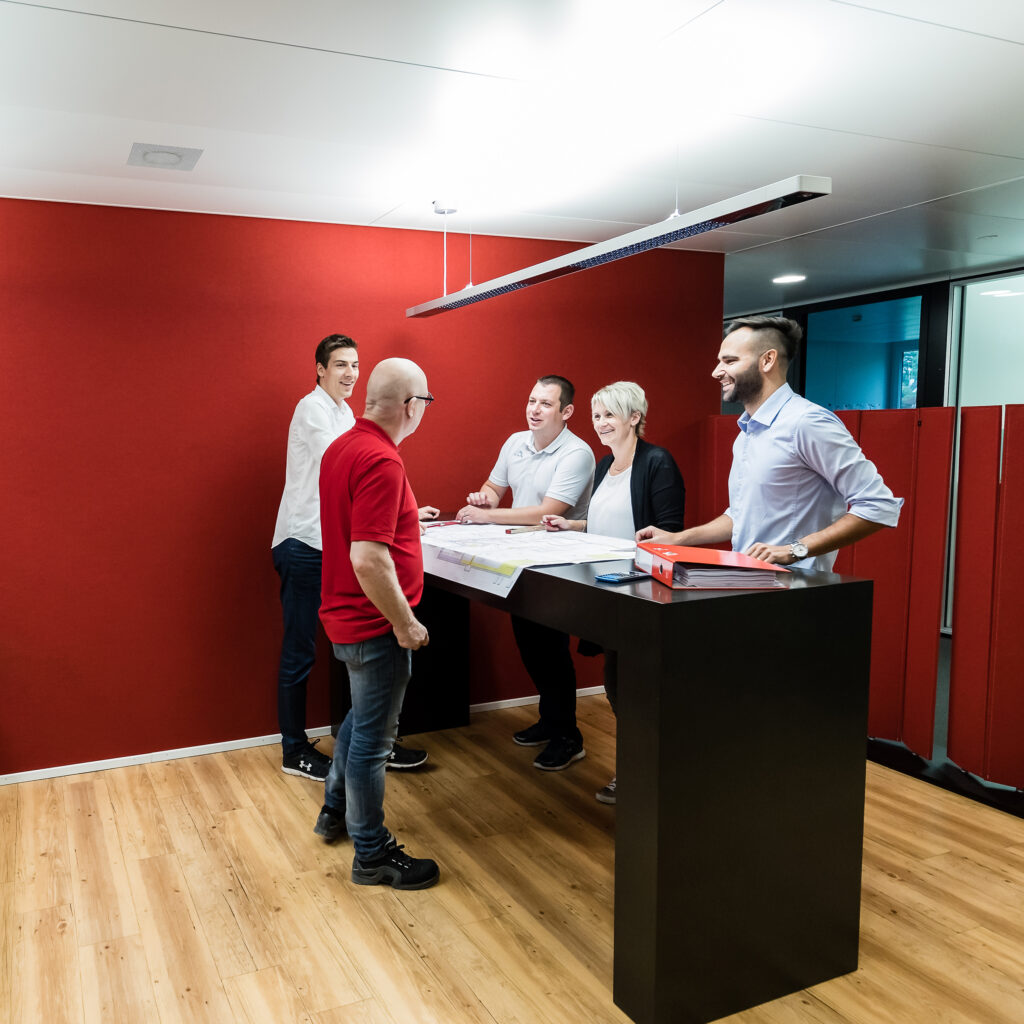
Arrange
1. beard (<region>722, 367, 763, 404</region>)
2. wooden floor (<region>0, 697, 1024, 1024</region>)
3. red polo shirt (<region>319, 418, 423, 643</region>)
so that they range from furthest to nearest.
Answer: beard (<region>722, 367, 763, 404</region>), red polo shirt (<region>319, 418, 423, 643</region>), wooden floor (<region>0, 697, 1024, 1024</region>)

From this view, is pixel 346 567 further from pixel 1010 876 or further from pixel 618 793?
pixel 1010 876

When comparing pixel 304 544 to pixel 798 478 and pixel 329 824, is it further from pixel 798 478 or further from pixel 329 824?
pixel 798 478

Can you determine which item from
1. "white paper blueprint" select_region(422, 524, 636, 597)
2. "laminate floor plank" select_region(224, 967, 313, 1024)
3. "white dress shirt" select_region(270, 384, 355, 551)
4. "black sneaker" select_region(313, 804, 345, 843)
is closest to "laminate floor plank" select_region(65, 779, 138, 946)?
"laminate floor plank" select_region(224, 967, 313, 1024)

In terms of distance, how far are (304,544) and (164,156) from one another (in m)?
1.56

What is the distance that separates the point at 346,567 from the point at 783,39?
1.86 meters

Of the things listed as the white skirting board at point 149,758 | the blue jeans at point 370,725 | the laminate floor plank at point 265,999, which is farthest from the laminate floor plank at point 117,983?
the white skirting board at point 149,758

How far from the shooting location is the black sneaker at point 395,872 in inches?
113

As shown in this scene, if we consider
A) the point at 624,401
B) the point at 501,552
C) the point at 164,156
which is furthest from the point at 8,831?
the point at 624,401

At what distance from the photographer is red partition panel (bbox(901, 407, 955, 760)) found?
12.8ft

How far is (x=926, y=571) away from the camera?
395cm

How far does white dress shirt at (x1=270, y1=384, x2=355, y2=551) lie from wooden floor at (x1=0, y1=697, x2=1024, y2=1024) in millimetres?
1074

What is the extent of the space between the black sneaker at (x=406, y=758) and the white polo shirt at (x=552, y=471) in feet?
3.89

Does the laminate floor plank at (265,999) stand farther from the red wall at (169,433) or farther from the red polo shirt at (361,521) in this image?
the red wall at (169,433)

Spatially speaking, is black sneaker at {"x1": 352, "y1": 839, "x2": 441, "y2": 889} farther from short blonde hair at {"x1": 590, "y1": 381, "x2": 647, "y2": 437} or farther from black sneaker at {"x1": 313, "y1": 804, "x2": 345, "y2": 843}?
short blonde hair at {"x1": 590, "y1": 381, "x2": 647, "y2": 437}
